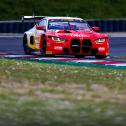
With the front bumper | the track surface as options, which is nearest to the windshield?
the front bumper

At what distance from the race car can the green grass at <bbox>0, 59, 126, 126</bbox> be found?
7304mm

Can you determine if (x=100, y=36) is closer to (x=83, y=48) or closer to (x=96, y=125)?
(x=83, y=48)

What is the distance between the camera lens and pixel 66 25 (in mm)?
20766

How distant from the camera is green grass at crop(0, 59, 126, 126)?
24.0 ft

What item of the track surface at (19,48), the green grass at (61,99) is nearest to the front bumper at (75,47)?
the track surface at (19,48)

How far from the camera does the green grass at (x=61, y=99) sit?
732 centimetres

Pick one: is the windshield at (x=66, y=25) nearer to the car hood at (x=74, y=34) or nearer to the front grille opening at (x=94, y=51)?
the car hood at (x=74, y=34)

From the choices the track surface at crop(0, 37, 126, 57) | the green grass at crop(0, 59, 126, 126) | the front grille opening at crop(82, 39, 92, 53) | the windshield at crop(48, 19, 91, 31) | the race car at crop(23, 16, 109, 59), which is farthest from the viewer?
the track surface at crop(0, 37, 126, 57)

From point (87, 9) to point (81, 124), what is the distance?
4222 centimetres

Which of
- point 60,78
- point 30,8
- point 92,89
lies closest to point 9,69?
point 60,78

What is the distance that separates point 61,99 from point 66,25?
482 inches

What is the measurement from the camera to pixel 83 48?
19.9 meters

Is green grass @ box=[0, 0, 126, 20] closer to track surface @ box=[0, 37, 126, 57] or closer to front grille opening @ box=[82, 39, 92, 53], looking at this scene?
track surface @ box=[0, 37, 126, 57]

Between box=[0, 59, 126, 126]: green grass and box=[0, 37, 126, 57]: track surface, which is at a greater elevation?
box=[0, 59, 126, 126]: green grass
